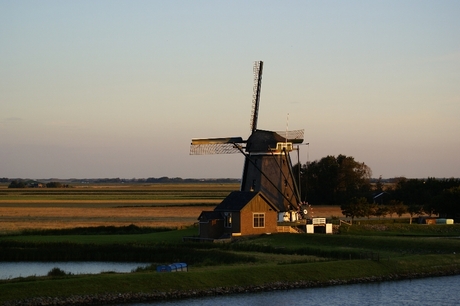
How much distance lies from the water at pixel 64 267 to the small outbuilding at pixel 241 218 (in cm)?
1237

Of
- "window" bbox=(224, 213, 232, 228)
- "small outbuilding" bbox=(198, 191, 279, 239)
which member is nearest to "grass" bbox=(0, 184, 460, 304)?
"small outbuilding" bbox=(198, 191, 279, 239)

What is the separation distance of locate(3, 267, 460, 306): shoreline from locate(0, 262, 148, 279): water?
8.15m

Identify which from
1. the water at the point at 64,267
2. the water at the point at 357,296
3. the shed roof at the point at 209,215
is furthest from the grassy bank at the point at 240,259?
the shed roof at the point at 209,215

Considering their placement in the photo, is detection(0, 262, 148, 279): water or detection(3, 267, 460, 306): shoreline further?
detection(0, 262, 148, 279): water

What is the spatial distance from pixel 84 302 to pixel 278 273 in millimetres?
10138

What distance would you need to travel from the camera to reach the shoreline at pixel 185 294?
31312 millimetres

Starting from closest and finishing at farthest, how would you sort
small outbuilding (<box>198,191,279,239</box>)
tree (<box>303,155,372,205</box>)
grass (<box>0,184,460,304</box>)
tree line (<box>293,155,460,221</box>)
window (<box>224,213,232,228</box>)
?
grass (<box>0,184,460,304</box>) → small outbuilding (<box>198,191,279,239</box>) → window (<box>224,213,232,228</box>) → tree line (<box>293,155,460,221</box>) → tree (<box>303,155,372,205</box>)

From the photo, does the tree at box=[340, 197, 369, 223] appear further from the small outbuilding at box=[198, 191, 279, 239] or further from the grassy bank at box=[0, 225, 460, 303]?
the small outbuilding at box=[198, 191, 279, 239]

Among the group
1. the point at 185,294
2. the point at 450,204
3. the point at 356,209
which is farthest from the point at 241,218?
the point at 450,204

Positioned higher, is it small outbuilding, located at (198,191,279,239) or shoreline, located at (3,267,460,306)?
small outbuilding, located at (198,191,279,239)

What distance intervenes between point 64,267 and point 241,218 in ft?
55.1

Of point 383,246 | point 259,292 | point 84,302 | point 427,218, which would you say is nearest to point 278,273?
point 259,292

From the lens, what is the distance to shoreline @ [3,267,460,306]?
31312 mm

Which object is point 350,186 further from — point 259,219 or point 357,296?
point 357,296
